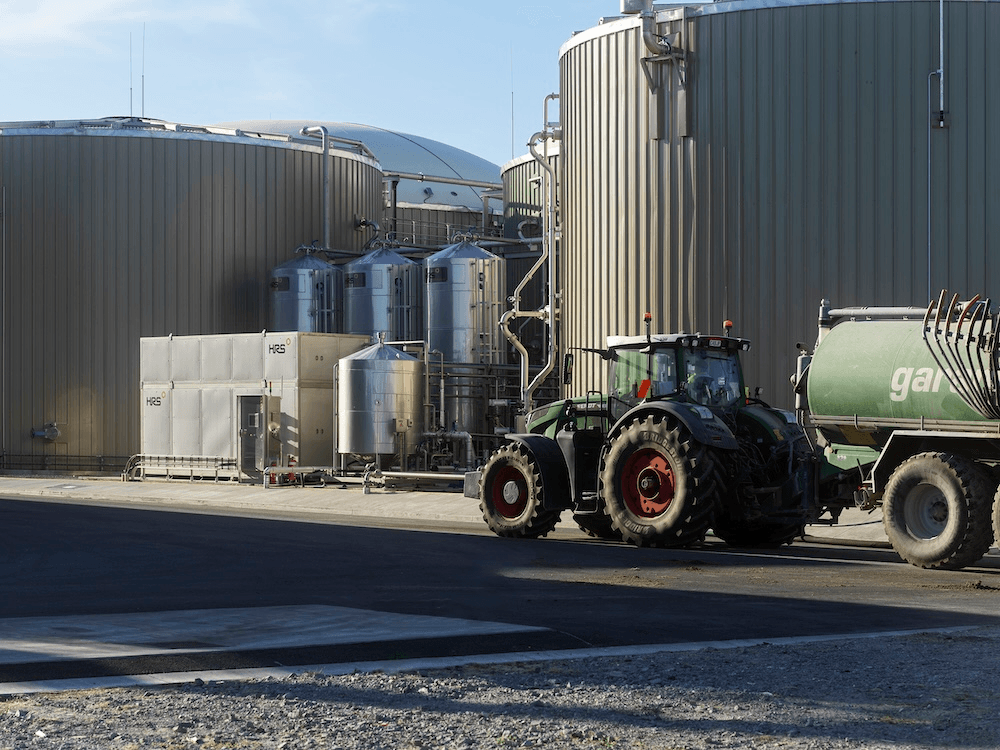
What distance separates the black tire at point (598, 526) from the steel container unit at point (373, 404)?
1060 cm

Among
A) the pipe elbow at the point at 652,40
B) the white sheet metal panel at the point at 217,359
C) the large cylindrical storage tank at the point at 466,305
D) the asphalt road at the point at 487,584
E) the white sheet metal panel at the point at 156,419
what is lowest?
the asphalt road at the point at 487,584

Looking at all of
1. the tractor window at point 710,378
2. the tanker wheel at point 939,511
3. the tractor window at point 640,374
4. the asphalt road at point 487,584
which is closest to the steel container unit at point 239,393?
the asphalt road at point 487,584

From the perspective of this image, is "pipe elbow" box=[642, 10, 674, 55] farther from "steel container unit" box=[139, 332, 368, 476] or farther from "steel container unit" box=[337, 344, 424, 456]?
"steel container unit" box=[139, 332, 368, 476]

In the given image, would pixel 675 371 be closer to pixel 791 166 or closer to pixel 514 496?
pixel 514 496

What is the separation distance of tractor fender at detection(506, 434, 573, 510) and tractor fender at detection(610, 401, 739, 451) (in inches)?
45.5

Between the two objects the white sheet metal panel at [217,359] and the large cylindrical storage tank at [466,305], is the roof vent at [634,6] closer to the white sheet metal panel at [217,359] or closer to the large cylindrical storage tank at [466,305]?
the large cylindrical storage tank at [466,305]

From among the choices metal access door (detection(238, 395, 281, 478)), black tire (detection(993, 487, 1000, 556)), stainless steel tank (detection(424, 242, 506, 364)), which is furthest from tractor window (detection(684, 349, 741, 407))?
stainless steel tank (detection(424, 242, 506, 364))

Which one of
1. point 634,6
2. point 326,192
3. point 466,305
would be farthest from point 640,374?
point 326,192

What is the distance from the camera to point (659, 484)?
55.5ft

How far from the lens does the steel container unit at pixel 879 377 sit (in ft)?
49.9

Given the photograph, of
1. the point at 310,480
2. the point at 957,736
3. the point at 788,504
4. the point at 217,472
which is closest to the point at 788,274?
the point at 788,504

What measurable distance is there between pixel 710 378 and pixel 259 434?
48.1 feet

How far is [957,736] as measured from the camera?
6.59m

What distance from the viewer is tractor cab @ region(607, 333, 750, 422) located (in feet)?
59.6
